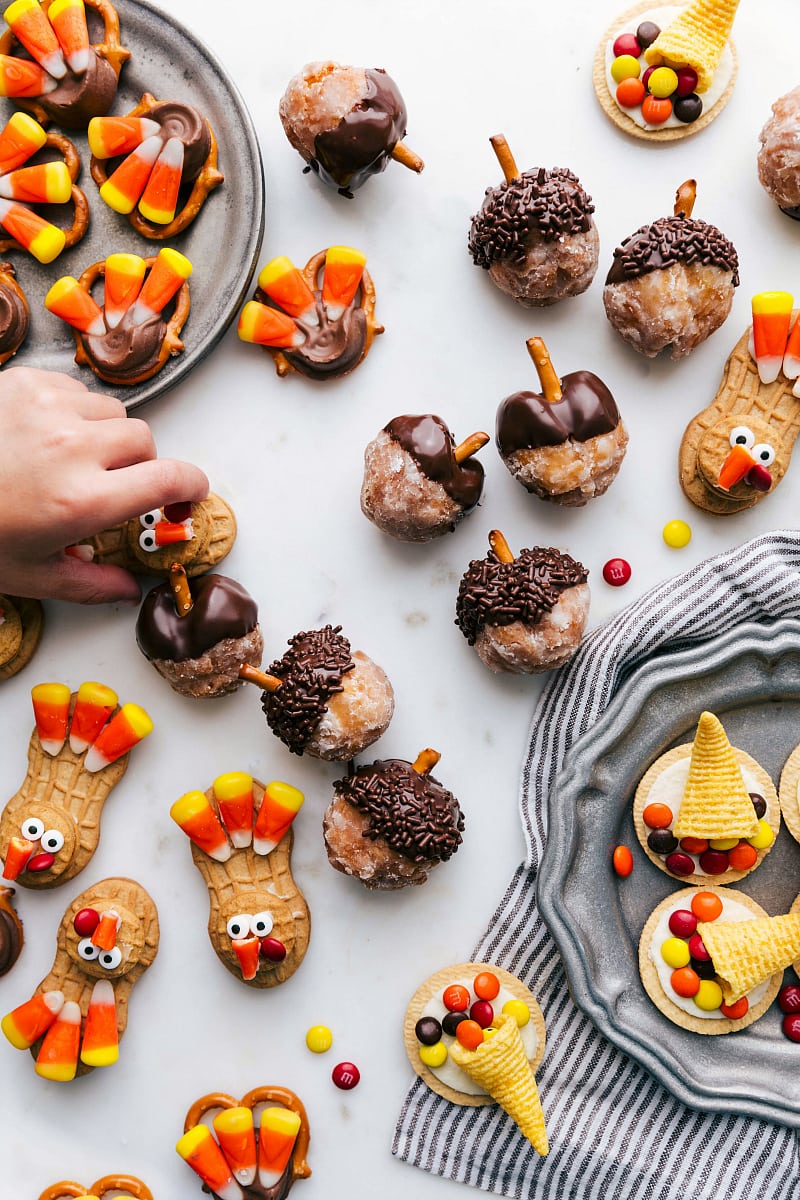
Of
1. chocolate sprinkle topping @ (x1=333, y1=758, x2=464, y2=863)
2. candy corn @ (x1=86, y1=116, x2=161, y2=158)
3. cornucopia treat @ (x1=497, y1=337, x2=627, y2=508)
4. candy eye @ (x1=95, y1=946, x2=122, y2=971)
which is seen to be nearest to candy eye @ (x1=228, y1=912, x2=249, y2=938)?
candy eye @ (x1=95, y1=946, x2=122, y2=971)

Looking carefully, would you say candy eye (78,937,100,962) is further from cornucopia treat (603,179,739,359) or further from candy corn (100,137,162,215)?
cornucopia treat (603,179,739,359)

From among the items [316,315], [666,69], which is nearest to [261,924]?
[316,315]

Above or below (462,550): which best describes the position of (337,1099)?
below

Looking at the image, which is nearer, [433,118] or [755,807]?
[755,807]

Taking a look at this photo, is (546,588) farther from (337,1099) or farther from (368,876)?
(337,1099)

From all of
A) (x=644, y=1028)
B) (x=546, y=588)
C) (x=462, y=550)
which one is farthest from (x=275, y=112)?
(x=644, y=1028)
